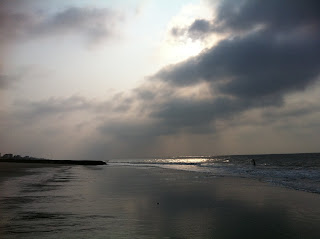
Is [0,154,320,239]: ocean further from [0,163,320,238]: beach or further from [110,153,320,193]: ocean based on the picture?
[110,153,320,193]: ocean

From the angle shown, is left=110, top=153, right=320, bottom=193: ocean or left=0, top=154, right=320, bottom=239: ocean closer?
→ left=0, top=154, right=320, bottom=239: ocean

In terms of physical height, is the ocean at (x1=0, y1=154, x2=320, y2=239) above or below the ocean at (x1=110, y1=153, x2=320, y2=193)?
above

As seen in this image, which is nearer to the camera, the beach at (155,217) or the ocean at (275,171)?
the beach at (155,217)

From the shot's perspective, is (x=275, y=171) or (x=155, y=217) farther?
(x=275, y=171)

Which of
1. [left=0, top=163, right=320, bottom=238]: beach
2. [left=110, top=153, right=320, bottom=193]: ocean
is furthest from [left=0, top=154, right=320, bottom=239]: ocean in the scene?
[left=110, top=153, right=320, bottom=193]: ocean

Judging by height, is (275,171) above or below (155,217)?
below

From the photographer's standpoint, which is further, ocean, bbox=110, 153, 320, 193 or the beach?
ocean, bbox=110, 153, 320, 193

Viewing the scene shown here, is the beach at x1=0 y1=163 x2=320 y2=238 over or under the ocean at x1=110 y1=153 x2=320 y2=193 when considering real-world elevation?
over

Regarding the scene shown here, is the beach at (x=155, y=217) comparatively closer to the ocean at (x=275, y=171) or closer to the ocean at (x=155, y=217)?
the ocean at (x=155, y=217)

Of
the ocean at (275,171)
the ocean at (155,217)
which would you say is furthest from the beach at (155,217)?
the ocean at (275,171)

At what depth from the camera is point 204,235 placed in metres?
8.22

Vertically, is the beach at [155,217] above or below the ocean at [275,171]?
above

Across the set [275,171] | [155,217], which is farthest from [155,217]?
[275,171]

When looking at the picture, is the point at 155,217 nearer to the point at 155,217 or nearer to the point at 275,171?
the point at 155,217
